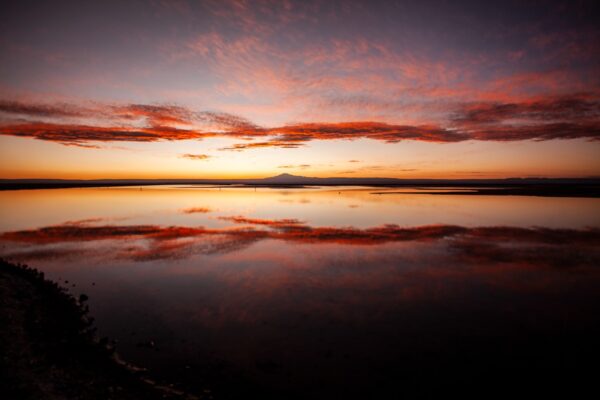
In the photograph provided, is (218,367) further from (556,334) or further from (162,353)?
(556,334)

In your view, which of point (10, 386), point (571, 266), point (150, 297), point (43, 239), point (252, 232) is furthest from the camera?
point (252, 232)

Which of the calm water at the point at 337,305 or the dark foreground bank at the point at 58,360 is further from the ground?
the dark foreground bank at the point at 58,360

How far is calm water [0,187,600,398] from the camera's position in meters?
7.82

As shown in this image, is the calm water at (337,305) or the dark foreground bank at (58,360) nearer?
the dark foreground bank at (58,360)

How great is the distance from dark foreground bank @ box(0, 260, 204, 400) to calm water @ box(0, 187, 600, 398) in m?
0.60

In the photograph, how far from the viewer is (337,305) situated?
11617 mm

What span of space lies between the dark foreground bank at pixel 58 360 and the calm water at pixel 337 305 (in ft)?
1.96

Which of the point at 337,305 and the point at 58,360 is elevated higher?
the point at 58,360

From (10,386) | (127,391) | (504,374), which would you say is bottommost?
(504,374)

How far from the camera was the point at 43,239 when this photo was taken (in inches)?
880

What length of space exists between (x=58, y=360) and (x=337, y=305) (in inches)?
320

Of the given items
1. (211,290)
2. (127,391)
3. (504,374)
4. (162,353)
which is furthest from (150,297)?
(504,374)

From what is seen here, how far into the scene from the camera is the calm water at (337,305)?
7.82 m

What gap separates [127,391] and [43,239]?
21.5 meters
